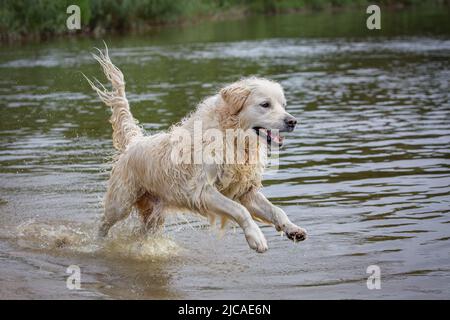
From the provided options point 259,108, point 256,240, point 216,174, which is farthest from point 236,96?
point 256,240

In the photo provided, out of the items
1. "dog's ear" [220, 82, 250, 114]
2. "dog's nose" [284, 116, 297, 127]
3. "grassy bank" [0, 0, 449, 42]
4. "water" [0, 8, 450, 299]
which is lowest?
"water" [0, 8, 450, 299]

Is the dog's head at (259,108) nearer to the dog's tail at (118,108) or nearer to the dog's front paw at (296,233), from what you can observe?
the dog's front paw at (296,233)

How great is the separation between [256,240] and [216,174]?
3.00ft

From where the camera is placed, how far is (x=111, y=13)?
4766cm

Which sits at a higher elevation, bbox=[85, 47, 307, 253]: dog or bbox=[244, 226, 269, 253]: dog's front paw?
bbox=[85, 47, 307, 253]: dog

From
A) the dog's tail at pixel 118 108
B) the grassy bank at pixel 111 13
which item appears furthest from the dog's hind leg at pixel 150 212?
the grassy bank at pixel 111 13

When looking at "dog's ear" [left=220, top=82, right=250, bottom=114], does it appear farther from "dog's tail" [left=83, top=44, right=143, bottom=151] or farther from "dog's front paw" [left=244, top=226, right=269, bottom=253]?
"dog's tail" [left=83, top=44, right=143, bottom=151]

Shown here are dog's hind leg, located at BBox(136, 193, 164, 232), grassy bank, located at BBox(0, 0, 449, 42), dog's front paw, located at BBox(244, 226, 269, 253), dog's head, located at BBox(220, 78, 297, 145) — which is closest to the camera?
dog's front paw, located at BBox(244, 226, 269, 253)

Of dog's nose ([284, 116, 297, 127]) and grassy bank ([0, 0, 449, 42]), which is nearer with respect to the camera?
dog's nose ([284, 116, 297, 127])

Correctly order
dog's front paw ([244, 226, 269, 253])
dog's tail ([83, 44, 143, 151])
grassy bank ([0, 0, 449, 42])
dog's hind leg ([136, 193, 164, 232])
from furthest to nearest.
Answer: grassy bank ([0, 0, 449, 42]) < dog's tail ([83, 44, 143, 151]) < dog's hind leg ([136, 193, 164, 232]) < dog's front paw ([244, 226, 269, 253])

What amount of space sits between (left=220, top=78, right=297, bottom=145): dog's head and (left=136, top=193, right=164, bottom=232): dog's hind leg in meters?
1.63

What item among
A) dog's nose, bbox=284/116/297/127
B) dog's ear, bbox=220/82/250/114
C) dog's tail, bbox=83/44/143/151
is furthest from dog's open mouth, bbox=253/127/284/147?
dog's tail, bbox=83/44/143/151

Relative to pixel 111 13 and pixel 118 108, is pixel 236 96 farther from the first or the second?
pixel 111 13

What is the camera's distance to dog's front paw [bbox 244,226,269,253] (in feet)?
24.1
